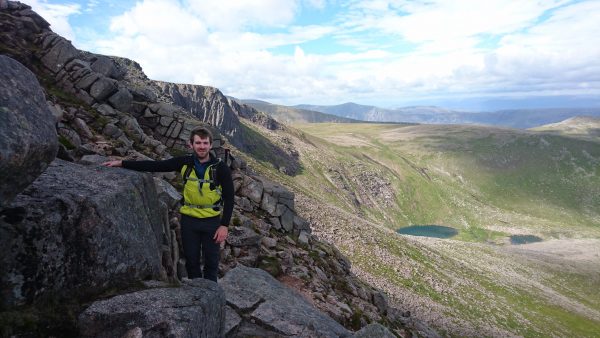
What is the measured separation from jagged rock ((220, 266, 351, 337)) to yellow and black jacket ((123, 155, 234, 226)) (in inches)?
147

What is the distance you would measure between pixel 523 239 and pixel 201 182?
7114 inches

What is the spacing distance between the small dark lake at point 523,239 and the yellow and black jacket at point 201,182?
173 m

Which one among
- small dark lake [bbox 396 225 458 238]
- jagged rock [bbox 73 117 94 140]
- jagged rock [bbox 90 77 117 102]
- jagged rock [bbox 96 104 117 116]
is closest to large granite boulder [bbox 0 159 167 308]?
jagged rock [bbox 73 117 94 140]

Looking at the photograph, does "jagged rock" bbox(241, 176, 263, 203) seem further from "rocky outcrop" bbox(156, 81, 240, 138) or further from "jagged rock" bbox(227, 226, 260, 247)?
"rocky outcrop" bbox(156, 81, 240, 138)

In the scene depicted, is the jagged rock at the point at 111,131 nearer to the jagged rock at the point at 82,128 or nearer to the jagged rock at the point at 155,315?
the jagged rock at the point at 82,128

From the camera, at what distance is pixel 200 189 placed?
10.9 meters

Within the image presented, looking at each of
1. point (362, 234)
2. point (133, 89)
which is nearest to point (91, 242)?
point (133, 89)

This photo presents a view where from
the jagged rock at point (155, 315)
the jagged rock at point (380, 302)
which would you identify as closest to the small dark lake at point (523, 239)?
the jagged rock at point (380, 302)

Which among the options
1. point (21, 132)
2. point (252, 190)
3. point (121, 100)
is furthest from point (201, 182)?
point (121, 100)

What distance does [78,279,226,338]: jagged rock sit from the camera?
681cm

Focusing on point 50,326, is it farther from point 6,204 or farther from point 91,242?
point 6,204

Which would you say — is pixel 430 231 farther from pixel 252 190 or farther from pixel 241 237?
pixel 241 237

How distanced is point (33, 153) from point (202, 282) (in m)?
4.93

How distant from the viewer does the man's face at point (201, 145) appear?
1059 cm
